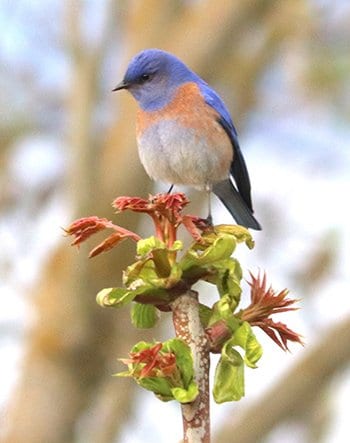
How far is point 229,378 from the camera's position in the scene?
4.00ft

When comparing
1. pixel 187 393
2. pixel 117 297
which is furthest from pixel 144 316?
pixel 187 393

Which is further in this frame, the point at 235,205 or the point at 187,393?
the point at 235,205

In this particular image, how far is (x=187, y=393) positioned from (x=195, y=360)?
0.04m

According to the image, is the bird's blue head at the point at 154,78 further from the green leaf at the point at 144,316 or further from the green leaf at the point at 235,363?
the green leaf at the point at 235,363

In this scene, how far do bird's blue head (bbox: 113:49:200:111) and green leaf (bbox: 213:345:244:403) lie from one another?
1337 mm

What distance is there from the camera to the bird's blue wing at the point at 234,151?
2514 mm

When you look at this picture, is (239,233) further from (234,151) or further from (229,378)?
(234,151)

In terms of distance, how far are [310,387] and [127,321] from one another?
1647mm

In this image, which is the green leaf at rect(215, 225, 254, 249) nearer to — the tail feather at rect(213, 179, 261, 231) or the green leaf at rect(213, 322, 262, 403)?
the green leaf at rect(213, 322, 262, 403)

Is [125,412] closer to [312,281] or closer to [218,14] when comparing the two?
[312,281]

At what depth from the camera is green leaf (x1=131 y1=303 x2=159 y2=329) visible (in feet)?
→ 4.23

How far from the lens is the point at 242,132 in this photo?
25.7ft

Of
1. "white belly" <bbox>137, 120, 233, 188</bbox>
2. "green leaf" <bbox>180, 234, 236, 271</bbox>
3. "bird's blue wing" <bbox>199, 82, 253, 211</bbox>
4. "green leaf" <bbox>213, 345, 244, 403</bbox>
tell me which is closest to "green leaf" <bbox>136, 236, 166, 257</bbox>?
"green leaf" <bbox>180, 234, 236, 271</bbox>

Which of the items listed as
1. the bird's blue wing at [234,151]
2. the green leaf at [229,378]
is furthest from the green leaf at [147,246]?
the bird's blue wing at [234,151]
